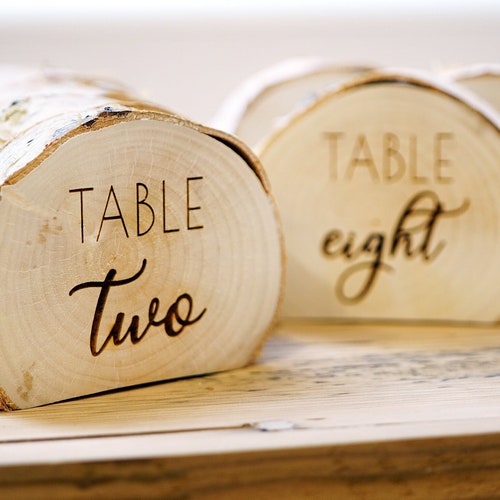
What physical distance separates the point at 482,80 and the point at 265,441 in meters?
0.62

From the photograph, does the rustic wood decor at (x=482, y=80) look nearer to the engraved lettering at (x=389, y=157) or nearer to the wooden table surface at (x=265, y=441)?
the engraved lettering at (x=389, y=157)

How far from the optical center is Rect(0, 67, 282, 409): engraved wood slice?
649mm

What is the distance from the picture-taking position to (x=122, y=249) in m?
0.70

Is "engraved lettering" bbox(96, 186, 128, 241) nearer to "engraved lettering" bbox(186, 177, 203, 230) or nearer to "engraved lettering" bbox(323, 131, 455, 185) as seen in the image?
"engraved lettering" bbox(186, 177, 203, 230)

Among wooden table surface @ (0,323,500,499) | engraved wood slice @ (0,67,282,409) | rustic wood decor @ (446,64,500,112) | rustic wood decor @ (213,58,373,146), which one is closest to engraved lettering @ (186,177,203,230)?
engraved wood slice @ (0,67,282,409)

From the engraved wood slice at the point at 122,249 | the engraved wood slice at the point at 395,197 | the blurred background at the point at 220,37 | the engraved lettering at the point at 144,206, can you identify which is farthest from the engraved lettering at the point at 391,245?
the blurred background at the point at 220,37

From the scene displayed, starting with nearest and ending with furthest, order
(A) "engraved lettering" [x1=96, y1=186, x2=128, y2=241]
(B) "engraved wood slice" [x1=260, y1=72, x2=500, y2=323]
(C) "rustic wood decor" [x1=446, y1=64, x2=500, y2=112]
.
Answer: (A) "engraved lettering" [x1=96, y1=186, x2=128, y2=241], (B) "engraved wood slice" [x1=260, y1=72, x2=500, y2=323], (C) "rustic wood decor" [x1=446, y1=64, x2=500, y2=112]

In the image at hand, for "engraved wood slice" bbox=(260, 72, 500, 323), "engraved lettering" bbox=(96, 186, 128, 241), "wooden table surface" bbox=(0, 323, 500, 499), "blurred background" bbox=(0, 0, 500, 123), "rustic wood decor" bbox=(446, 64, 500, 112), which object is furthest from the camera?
"blurred background" bbox=(0, 0, 500, 123)

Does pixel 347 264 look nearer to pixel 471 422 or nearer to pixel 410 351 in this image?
pixel 410 351

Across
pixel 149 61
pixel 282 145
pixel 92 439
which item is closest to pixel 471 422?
pixel 92 439

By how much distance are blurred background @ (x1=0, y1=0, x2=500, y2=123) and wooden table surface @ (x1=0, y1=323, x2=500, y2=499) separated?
74 centimetres

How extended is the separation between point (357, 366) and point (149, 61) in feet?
2.46

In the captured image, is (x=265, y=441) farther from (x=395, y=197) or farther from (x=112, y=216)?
(x=395, y=197)

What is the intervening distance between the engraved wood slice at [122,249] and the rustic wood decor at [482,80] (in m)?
0.39
